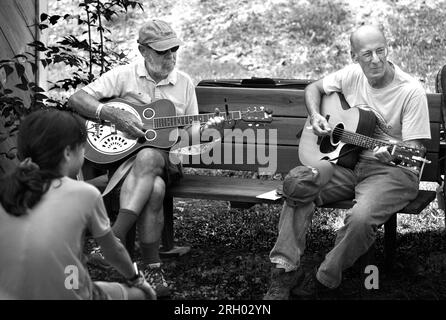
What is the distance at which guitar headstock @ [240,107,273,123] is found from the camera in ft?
15.6

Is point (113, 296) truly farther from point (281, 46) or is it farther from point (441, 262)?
point (281, 46)

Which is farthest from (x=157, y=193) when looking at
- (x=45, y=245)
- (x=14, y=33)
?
(x=14, y=33)

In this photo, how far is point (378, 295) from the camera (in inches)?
171

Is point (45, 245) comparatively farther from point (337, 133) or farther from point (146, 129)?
point (337, 133)

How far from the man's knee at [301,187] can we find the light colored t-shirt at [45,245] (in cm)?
145

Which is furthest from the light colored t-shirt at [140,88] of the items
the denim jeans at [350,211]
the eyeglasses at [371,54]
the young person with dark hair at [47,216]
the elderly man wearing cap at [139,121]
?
the young person with dark hair at [47,216]

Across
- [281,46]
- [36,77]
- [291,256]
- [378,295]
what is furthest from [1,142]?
[281,46]

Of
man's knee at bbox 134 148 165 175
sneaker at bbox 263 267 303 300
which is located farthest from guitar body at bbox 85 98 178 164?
sneaker at bbox 263 267 303 300

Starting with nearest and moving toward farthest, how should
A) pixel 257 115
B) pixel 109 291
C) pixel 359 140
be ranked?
pixel 109 291
pixel 359 140
pixel 257 115

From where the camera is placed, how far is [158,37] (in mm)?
4762

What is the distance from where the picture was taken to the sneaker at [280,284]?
4074 mm

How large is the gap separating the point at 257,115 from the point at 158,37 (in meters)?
0.74

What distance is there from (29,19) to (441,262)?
3332mm

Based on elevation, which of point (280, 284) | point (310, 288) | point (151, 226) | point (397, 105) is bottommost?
point (310, 288)
